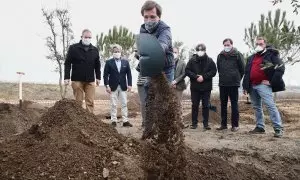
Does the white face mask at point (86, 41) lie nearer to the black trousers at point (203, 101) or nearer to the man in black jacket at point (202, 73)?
the man in black jacket at point (202, 73)

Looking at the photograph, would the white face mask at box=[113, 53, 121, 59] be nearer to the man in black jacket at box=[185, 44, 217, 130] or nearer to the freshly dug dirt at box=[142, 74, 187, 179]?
the man in black jacket at box=[185, 44, 217, 130]

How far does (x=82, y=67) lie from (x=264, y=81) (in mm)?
3474

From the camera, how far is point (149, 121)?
459 centimetres

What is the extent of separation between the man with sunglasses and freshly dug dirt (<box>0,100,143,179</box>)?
3.79 m

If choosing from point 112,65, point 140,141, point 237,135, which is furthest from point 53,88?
point 140,141

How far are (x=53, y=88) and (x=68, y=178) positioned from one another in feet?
101

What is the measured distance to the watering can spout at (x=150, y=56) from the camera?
437cm

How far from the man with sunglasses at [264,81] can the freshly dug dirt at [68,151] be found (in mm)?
3795

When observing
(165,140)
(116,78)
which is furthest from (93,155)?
(116,78)

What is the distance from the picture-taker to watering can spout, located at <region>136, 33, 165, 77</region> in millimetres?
4367

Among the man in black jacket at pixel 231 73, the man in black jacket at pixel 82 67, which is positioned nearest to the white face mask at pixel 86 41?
the man in black jacket at pixel 82 67

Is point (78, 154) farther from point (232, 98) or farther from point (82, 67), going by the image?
point (232, 98)

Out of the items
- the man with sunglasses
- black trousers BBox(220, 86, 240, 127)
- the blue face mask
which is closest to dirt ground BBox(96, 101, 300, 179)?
the man with sunglasses

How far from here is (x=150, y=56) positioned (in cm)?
436
